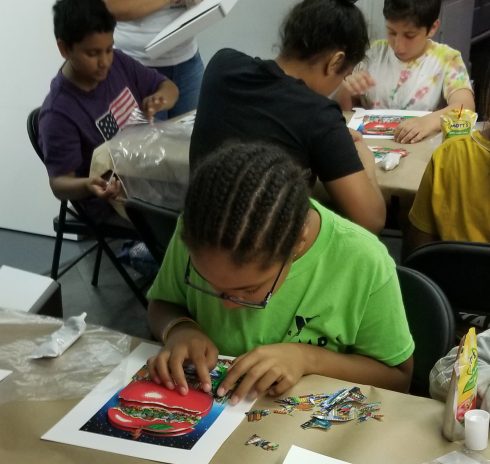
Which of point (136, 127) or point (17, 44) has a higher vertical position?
point (17, 44)

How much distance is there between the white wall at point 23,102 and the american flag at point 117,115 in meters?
0.72

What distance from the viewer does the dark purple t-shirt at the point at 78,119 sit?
7.43ft

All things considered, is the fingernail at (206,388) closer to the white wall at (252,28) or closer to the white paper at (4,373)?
the white paper at (4,373)

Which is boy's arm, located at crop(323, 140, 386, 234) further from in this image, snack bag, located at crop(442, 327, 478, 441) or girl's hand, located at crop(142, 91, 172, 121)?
girl's hand, located at crop(142, 91, 172, 121)

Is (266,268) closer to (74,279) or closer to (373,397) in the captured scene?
(373,397)

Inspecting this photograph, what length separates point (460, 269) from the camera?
1.46 meters

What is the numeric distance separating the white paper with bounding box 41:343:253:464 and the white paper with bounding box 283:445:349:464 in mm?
98

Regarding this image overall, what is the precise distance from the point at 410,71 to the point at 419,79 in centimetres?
5

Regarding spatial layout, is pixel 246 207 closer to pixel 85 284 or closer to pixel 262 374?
pixel 262 374

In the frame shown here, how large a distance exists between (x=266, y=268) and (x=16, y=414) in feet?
1.37

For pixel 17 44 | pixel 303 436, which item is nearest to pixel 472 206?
pixel 303 436

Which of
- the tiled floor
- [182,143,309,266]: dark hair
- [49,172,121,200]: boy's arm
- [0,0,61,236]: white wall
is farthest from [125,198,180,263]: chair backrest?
[0,0,61,236]: white wall

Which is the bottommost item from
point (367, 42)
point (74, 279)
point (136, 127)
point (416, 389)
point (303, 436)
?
point (74, 279)

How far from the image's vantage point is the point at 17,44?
121 inches
